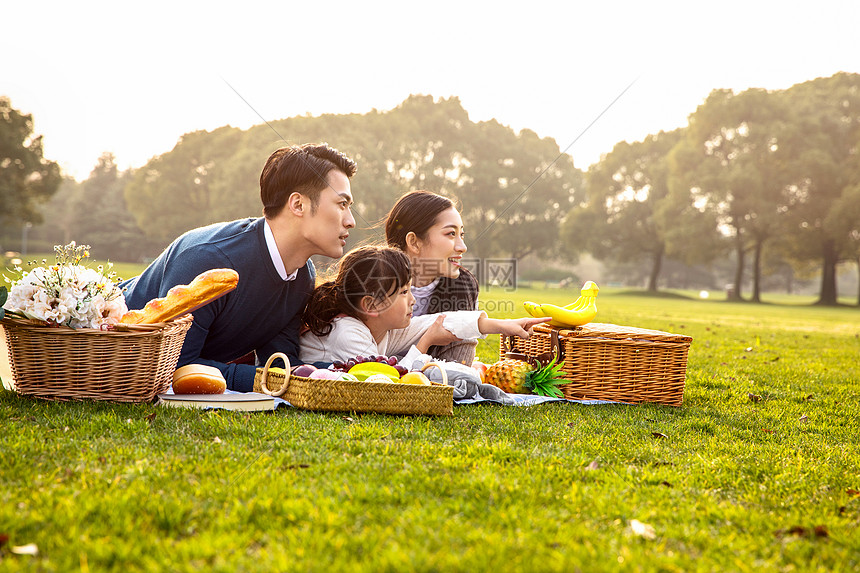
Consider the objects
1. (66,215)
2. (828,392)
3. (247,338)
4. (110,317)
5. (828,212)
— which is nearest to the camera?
(110,317)

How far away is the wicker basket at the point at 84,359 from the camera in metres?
3.64

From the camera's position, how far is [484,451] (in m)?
3.13

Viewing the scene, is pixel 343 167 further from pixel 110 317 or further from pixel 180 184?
pixel 180 184

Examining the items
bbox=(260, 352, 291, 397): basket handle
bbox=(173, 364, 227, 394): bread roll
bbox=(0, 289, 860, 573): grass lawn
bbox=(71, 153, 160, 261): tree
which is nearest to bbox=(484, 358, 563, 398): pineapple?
bbox=(0, 289, 860, 573): grass lawn

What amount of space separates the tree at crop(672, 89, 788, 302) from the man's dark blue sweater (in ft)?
116

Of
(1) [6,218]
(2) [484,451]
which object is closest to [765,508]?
(2) [484,451]

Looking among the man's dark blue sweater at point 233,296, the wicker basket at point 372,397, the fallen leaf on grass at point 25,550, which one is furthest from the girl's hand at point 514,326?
the fallen leaf on grass at point 25,550

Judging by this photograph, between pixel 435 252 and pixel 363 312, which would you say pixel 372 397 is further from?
pixel 435 252

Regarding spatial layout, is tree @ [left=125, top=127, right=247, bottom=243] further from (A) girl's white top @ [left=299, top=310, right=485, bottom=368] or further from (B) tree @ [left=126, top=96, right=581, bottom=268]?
(A) girl's white top @ [left=299, top=310, right=485, bottom=368]

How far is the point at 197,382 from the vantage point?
4055 millimetres

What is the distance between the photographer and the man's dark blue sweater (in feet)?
14.4

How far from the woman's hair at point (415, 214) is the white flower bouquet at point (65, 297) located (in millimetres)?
2661

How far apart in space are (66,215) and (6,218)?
38.3 m

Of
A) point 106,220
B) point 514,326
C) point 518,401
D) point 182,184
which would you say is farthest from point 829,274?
point 106,220
